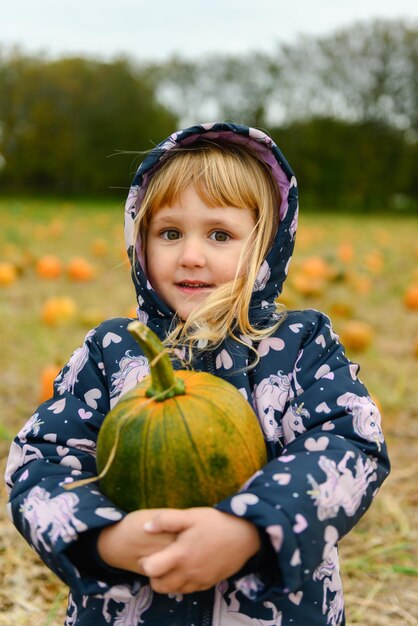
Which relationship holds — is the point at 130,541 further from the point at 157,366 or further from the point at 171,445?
the point at 157,366

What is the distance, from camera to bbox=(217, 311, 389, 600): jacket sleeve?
1.64m

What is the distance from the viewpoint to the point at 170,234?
7.51ft

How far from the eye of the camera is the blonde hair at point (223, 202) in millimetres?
2176

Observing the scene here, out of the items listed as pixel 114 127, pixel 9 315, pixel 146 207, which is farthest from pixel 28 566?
pixel 114 127

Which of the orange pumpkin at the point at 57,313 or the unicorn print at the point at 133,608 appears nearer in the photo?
the unicorn print at the point at 133,608

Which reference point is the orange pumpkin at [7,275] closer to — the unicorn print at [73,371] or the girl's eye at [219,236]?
the unicorn print at [73,371]

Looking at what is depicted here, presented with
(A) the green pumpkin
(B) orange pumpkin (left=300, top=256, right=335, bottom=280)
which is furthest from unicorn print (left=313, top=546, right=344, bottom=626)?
(B) orange pumpkin (left=300, top=256, right=335, bottom=280)

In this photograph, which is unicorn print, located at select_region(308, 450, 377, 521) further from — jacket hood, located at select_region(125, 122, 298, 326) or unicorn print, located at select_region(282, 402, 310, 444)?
jacket hood, located at select_region(125, 122, 298, 326)

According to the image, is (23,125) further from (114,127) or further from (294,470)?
(294,470)

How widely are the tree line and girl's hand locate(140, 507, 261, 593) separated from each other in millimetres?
29296

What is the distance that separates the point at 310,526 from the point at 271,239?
1.03 meters

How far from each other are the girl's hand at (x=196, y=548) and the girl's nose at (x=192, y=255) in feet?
2.66

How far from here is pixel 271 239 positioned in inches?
93.9

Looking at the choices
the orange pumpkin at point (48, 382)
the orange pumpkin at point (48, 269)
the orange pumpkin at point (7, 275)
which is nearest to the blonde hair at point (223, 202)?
the orange pumpkin at point (48, 382)
